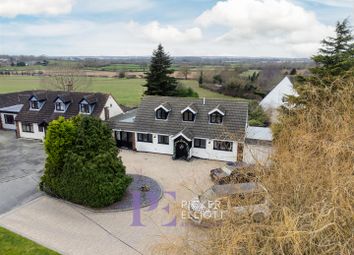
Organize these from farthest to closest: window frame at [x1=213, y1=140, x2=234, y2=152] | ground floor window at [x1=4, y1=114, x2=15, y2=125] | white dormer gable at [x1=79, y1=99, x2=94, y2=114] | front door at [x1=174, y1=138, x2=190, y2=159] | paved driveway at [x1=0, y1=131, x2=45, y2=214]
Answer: ground floor window at [x1=4, y1=114, x2=15, y2=125]
white dormer gable at [x1=79, y1=99, x2=94, y2=114]
front door at [x1=174, y1=138, x2=190, y2=159]
window frame at [x1=213, y1=140, x2=234, y2=152]
paved driveway at [x1=0, y1=131, x2=45, y2=214]

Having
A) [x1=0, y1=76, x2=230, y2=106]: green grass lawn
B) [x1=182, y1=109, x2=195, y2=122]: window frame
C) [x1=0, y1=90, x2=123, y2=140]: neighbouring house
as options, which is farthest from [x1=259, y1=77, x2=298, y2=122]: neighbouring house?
[x1=0, y1=90, x2=123, y2=140]: neighbouring house

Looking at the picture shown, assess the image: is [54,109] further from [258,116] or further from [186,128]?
[258,116]

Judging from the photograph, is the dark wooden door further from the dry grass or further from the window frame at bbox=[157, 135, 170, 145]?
the dry grass

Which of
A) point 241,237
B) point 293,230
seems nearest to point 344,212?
point 293,230

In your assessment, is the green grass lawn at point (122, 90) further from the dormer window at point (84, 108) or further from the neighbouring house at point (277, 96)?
the dormer window at point (84, 108)

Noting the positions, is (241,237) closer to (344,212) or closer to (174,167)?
(344,212)
